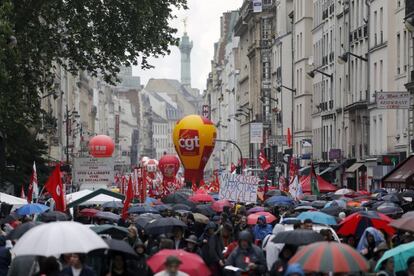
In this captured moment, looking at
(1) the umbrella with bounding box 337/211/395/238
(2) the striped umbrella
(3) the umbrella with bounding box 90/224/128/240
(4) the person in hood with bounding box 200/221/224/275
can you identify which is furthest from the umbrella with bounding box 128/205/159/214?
(2) the striped umbrella

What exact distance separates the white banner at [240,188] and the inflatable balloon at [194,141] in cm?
4059

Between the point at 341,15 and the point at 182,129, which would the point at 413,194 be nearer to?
the point at 341,15

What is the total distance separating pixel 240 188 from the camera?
121 feet

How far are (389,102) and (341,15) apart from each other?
31.8 metres

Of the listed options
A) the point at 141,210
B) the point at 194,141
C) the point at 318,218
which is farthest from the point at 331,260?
the point at 194,141

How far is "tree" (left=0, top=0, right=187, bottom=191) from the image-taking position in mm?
38031

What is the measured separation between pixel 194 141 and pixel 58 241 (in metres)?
63.9

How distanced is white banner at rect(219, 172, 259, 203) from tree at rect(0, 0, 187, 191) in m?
A: 5.13

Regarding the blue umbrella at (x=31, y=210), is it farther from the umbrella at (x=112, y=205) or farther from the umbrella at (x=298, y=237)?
the umbrella at (x=298, y=237)

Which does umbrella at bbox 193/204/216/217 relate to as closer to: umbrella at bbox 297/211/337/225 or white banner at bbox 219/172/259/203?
white banner at bbox 219/172/259/203

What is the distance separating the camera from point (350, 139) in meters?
69.6

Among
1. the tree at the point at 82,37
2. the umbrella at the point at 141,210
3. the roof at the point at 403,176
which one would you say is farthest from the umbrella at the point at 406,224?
the roof at the point at 403,176

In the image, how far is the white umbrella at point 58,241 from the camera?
14.5 m

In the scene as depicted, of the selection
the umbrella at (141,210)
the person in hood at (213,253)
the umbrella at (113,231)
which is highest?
the umbrella at (141,210)
